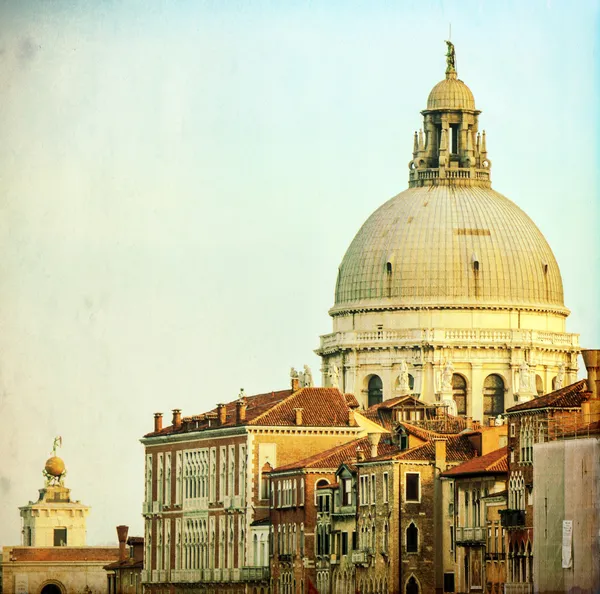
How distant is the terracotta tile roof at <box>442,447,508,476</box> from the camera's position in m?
111

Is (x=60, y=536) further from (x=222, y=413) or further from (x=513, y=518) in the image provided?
Result: (x=513, y=518)

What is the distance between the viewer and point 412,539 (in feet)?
382

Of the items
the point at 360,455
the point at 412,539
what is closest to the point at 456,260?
the point at 360,455

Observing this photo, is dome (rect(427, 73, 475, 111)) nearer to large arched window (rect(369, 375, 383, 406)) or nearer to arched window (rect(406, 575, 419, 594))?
large arched window (rect(369, 375, 383, 406))

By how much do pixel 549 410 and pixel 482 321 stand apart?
54.6 meters

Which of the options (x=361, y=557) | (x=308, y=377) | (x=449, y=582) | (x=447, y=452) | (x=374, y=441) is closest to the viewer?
(x=449, y=582)

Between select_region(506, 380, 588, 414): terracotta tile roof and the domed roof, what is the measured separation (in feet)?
163

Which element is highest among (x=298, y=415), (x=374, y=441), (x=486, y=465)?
(x=298, y=415)

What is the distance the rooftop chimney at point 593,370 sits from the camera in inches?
4063

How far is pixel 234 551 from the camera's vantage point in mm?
133625

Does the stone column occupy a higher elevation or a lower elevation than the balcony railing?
higher

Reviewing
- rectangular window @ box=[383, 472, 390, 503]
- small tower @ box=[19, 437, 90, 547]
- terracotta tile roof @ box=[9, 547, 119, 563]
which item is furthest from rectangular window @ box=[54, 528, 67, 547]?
rectangular window @ box=[383, 472, 390, 503]

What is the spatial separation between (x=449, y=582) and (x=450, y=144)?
5144 cm

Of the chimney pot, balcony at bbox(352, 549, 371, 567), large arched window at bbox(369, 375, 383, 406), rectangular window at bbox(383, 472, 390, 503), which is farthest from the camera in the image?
large arched window at bbox(369, 375, 383, 406)
